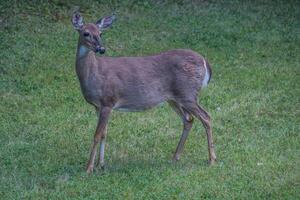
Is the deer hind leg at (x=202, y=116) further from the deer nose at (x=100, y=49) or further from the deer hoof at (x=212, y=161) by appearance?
the deer nose at (x=100, y=49)

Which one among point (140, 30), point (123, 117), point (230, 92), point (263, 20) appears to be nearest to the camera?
point (123, 117)

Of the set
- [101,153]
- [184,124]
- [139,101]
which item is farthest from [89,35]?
[184,124]

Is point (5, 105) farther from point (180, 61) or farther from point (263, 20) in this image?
point (263, 20)

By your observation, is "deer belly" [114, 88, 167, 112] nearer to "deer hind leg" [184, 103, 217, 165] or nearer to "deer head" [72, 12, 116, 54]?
"deer hind leg" [184, 103, 217, 165]

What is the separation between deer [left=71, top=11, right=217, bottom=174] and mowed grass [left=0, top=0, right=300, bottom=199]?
468mm

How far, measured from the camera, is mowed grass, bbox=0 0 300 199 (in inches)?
336

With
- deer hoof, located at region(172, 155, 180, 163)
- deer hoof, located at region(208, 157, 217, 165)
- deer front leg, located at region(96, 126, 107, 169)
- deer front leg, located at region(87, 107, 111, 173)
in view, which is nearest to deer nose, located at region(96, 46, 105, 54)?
deer front leg, located at region(87, 107, 111, 173)

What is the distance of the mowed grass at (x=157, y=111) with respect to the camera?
8539mm

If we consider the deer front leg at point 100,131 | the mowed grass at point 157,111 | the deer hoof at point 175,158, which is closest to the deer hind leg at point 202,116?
the mowed grass at point 157,111

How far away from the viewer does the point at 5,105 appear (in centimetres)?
1151

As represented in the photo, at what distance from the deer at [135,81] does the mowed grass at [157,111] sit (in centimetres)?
47

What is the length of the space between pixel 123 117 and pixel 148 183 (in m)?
2.83

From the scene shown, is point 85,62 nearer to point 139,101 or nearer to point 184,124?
point 139,101

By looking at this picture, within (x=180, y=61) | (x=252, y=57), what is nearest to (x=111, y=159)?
(x=180, y=61)
